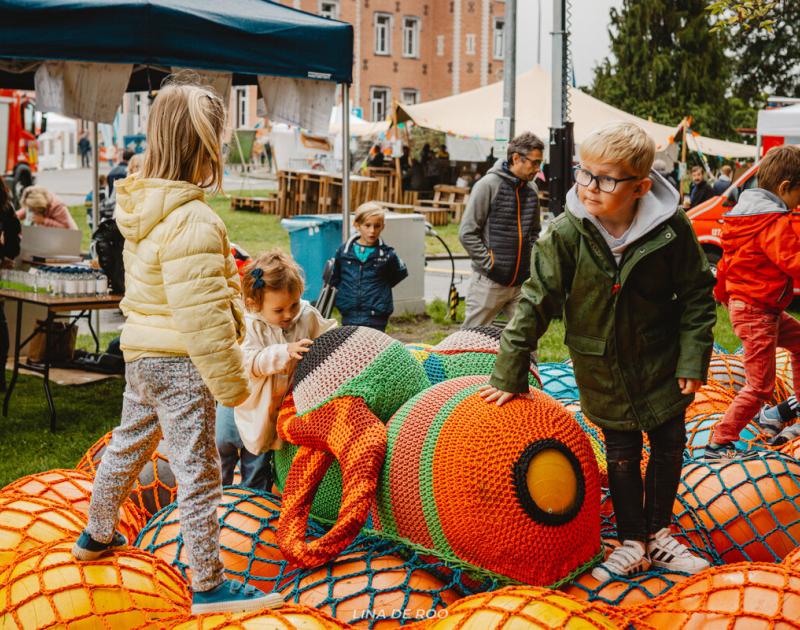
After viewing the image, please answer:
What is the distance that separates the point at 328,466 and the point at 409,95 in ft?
164

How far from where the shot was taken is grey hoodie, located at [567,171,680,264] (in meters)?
2.95

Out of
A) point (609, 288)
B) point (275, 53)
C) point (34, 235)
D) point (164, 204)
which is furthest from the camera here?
point (34, 235)

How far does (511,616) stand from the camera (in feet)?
7.30

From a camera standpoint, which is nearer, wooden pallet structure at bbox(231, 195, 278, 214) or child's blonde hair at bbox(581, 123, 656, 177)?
child's blonde hair at bbox(581, 123, 656, 177)

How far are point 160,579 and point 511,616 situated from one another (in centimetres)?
115

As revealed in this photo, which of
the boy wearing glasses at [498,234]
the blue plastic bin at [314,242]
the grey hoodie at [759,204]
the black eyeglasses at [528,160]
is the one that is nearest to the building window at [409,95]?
the blue plastic bin at [314,242]

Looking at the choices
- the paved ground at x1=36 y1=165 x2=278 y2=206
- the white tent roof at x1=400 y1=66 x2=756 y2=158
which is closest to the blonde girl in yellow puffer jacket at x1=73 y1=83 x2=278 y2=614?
the white tent roof at x1=400 y1=66 x2=756 y2=158

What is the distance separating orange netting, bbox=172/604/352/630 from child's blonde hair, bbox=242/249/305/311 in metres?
1.48

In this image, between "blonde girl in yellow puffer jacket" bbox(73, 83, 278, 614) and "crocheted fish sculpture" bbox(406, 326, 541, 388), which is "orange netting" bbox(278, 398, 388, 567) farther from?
"crocheted fish sculpture" bbox(406, 326, 541, 388)

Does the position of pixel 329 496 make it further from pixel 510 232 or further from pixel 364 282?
pixel 364 282

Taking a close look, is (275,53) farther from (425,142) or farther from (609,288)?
(425,142)

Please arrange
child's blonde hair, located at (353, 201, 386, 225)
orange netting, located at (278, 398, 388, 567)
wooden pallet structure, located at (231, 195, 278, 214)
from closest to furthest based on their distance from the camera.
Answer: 1. orange netting, located at (278, 398, 388, 567)
2. child's blonde hair, located at (353, 201, 386, 225)
3. wooden pallet structure, located at (231, 195, 278, 214)

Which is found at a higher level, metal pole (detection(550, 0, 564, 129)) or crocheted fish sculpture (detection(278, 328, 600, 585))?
metal pole (detection(550, 0, 564, 129))

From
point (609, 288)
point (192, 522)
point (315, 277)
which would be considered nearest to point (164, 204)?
point (192, 522)
